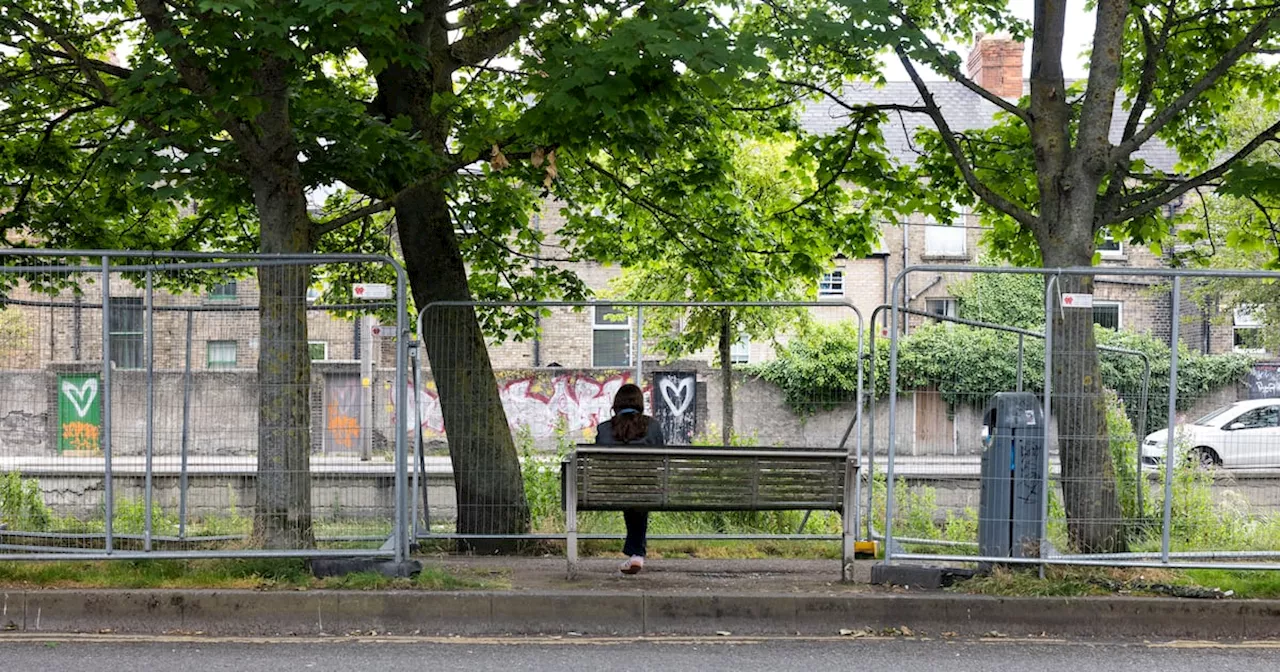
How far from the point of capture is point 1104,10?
36.0ft

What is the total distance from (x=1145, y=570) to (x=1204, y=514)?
64 cm

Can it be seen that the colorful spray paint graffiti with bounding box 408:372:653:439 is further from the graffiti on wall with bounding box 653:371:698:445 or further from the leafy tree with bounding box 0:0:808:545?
the leafy tree with bounding box 0:0:808:545

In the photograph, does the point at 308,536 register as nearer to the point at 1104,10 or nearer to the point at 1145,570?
the point at 1145,570

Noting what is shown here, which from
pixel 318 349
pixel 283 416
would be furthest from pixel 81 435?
pixel 318 349

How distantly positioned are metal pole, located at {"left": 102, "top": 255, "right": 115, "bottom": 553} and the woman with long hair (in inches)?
149

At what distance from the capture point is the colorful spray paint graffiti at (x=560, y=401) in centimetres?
1308

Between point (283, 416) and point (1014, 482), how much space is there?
5.59 m

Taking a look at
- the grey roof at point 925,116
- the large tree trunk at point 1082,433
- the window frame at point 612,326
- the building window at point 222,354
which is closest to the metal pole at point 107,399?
the building window at point 222,354

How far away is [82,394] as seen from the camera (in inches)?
394

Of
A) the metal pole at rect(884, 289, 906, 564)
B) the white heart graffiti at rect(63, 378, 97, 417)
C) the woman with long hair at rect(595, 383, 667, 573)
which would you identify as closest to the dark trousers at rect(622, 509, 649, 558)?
the woman with long hair at rect(595, 383, 667, 573)

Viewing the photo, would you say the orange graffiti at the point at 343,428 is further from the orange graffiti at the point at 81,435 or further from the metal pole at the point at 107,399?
the orange graffiti at the point at 81,435

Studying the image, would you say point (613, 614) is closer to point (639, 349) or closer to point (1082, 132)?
point (639, 349)

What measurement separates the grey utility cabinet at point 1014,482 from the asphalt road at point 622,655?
102 cm

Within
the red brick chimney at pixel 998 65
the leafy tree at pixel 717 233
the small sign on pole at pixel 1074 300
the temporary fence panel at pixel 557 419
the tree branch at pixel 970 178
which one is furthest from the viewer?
the red brick chimney at pixel 998 65
